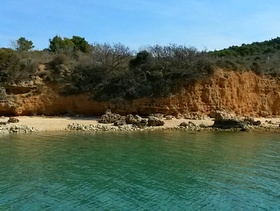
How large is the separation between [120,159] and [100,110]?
1978cm

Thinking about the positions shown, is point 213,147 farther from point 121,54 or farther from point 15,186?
point 121,54

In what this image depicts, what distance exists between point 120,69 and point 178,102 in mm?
7398

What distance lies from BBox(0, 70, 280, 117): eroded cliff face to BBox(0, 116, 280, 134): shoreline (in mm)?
1637

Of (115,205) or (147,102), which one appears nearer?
(115,205)

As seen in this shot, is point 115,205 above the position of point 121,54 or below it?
below

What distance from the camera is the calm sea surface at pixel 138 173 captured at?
39.8 ft

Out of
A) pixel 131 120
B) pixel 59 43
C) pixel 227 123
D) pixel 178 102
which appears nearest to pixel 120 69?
pixel 178 102

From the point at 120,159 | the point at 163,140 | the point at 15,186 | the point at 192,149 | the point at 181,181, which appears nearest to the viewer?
the point at 15,186

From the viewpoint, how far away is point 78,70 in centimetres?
4119

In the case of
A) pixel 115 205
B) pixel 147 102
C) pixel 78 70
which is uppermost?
pixel 78 70

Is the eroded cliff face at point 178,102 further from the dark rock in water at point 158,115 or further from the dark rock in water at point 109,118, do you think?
the dark rock in water at point 109,118

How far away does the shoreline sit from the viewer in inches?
1250

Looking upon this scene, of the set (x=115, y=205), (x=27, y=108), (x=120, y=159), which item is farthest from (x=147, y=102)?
(x=115, y=205)

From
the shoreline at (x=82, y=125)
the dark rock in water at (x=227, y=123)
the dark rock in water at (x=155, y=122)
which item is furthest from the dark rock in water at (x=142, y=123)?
the dark rock in water at (x=227, y=123)
